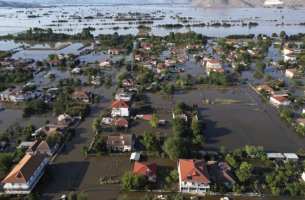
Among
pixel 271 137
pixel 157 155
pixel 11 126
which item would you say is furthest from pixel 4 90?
pixel 271 137

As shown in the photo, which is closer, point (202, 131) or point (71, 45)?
point (202, 131)

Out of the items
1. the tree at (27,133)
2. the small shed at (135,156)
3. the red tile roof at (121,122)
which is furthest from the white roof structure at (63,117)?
the small shed at (135,156)

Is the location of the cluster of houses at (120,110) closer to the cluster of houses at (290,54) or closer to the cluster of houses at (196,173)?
the cluster of houses at (196,173)

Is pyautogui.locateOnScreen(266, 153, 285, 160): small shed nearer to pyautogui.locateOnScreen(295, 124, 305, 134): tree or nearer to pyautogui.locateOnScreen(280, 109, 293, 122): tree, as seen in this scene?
pyautogui.locateOnScreen(295, 124, 305, 134): tree

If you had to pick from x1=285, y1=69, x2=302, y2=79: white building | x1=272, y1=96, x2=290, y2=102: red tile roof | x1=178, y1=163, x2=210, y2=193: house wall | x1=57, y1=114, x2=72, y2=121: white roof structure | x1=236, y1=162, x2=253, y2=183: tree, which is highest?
x1=285, y1=69, x2=302, y2=79: white building

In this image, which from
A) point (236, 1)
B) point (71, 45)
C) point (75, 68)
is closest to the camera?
point (75, 68)

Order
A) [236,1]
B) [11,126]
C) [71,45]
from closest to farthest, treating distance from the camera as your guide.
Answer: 1. [11,126]
2. [71,45]
3. [236,1]

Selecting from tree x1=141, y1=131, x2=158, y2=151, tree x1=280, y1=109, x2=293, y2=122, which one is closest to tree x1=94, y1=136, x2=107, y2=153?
tree x1=141, y1=131, x2=158, y2=151

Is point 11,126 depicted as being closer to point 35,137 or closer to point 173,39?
point 35,137
